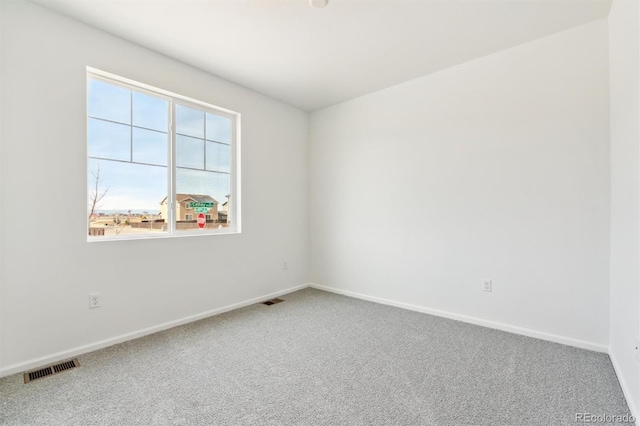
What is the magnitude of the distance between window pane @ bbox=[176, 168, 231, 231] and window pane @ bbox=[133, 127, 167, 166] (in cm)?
22

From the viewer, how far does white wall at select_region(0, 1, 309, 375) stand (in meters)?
2.09

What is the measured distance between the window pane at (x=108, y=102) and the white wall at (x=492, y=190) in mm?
2506

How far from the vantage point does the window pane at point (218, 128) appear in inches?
134

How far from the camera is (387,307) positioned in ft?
11.7

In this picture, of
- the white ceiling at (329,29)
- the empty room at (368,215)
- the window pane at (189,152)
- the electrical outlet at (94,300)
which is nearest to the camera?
the empty room at (368,215)

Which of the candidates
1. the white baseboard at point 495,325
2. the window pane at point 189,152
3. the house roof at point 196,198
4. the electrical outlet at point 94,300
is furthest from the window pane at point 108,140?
the white baseboard at point 495,325

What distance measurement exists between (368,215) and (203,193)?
2.03m

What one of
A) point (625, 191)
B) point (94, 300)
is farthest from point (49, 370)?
point (625, 191)

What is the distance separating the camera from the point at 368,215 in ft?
12.7

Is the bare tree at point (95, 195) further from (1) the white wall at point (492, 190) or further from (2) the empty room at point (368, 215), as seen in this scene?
(1) the white wall at point (492, 190)

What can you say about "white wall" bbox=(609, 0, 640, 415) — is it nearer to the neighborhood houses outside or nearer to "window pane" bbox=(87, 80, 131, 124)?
the neighborhood houses outside

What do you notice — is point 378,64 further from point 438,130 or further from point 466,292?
point 466,292

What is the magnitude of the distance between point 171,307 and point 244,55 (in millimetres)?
2581

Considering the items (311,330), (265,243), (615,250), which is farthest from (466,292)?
(265,243)
